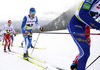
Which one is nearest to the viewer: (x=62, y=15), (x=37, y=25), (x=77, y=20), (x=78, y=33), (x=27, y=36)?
(x=78, y=33)

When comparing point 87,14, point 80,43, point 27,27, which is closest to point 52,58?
point 27,27

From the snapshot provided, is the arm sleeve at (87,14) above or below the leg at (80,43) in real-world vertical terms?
above

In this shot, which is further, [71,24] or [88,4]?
[71,24]

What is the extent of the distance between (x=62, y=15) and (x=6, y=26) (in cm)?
16310

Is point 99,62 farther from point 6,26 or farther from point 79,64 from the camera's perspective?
point 6,26

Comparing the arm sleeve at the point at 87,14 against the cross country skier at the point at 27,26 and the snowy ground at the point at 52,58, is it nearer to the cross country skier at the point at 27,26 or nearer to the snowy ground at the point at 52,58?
the snowy ground at the point at 52,58

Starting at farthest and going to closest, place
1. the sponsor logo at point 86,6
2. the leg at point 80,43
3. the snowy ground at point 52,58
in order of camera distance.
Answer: the snowy ground at point 52,58 → the leg at point 80,43 → the sponsor logo at point 86,6

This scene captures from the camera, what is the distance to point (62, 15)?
165 m

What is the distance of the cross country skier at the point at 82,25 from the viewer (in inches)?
74.6

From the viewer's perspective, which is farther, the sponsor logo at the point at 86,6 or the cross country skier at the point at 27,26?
the cross country skier at the point at 27,26

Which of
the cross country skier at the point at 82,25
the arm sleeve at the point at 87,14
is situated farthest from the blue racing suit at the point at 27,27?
the arm sleeve at the point at 87,14

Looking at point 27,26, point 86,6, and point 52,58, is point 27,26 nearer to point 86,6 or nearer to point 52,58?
point 52,58

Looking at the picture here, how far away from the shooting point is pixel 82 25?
2361mm

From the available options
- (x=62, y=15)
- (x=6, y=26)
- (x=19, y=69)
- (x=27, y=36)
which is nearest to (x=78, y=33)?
(x=19, y=69)
